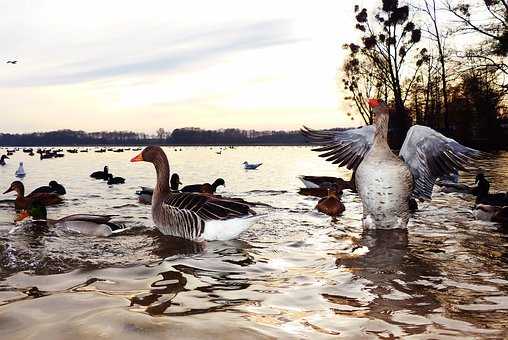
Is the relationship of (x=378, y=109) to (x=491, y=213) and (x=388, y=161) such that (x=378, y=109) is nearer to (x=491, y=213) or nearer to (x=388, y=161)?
(x=388, y=161)

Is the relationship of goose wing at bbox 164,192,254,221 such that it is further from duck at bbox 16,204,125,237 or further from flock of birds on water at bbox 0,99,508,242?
duck at bbox 16,204,125,237

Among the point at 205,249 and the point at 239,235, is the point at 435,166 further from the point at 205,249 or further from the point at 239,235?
the point at 205,249

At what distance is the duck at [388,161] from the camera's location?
24.6ft

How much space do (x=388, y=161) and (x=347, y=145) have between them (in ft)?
6.72

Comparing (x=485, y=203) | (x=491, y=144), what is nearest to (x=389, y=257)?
(x=485, y=203)

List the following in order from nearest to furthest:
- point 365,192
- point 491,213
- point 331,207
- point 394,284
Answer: point 394,284 → point 365,192 → point 491,213 → point 331,207

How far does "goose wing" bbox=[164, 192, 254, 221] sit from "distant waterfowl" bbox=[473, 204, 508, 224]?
5.12 metres

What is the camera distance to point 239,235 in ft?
25.3

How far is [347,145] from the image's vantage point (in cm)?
948

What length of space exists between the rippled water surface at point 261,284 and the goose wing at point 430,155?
964mm

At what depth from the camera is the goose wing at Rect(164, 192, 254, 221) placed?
7086 millimetres

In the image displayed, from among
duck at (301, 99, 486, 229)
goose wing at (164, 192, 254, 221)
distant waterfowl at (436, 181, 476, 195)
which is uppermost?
duck at (301, 99, 486, 229)

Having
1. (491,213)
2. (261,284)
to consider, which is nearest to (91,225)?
(261,284)

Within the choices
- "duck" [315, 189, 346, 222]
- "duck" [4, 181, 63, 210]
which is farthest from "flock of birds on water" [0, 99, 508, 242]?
"duck" [4, 181, 63, 210]
